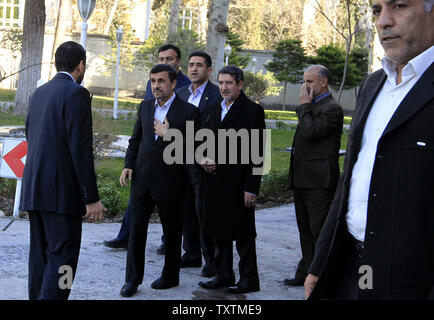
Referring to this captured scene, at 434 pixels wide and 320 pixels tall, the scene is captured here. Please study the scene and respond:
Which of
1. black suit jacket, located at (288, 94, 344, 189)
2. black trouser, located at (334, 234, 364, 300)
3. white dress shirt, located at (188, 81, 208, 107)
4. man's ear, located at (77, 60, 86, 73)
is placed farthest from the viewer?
white dress shirt, located at (188, 81, 208, 107)

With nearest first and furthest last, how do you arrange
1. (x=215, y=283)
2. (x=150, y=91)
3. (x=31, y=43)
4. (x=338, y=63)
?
(x=215, y=283)
(x=150, y=91)
(x=31, y=43)
(x=338, y=63)

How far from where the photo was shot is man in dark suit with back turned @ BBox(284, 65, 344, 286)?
6227 millimetres

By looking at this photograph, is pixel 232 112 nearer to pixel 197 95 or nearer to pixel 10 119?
pixel 197 95

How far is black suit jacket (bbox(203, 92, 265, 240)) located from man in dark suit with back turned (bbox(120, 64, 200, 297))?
0.28 m

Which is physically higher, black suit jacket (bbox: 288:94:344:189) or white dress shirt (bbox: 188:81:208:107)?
white dress shirt (bbox: 188:81:208:107)

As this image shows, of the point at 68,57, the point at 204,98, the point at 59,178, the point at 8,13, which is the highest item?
the point at 8,13

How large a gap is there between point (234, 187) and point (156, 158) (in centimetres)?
73

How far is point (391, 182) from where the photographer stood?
2750 mm

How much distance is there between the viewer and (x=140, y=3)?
6228cm

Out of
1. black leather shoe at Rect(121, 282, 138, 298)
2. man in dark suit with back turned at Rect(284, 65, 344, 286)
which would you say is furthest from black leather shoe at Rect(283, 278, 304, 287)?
black leather shoe at Rect(121, 282, 138, 298)

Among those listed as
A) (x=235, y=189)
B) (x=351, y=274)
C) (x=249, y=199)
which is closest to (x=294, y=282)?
(x=249, y=199)

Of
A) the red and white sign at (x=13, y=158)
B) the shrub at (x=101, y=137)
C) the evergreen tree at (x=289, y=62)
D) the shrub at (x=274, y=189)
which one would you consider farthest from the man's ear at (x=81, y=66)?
the evergreen tree at (x=289, y=62)

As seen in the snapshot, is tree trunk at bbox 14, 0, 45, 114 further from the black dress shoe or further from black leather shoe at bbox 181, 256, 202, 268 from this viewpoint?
black leather shoe at bbox 181, 256, 202, 268

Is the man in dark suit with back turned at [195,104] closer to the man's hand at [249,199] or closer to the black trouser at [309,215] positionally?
the man's hand at [249,199]
